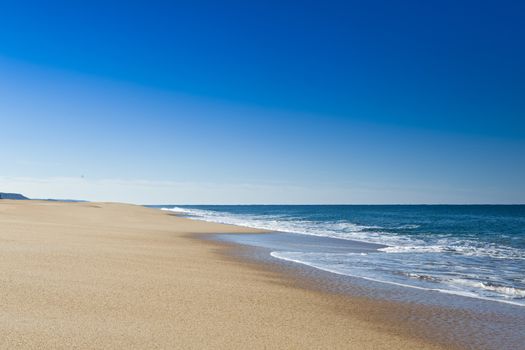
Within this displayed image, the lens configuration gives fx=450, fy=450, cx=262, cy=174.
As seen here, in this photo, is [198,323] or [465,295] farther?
[465,295]

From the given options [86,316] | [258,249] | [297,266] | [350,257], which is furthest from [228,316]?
[258,249]

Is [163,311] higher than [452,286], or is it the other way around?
[163,311]

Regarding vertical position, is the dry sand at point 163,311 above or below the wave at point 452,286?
above

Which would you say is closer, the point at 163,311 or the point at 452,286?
the point at 163,311

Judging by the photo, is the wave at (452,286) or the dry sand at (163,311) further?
the wave at (452,286)

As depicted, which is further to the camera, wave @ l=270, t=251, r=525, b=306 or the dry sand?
wave @ l=270, t=251, r=525, b=306

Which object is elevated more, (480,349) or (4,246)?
(4,246)

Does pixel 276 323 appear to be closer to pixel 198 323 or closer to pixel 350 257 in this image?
pixel 198 323

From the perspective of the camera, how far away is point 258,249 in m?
20.4

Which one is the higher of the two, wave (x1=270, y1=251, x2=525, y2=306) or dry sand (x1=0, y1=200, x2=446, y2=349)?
dry sand (x1=0, y1=200, x2=446, y2=349)

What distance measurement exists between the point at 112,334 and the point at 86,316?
87cm

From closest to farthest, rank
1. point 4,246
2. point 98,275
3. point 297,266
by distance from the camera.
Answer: point 98,275, point 4,246, point 297,266

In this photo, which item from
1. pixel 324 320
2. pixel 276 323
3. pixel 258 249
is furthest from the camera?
pixel 258 249

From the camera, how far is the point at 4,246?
12.7 m
